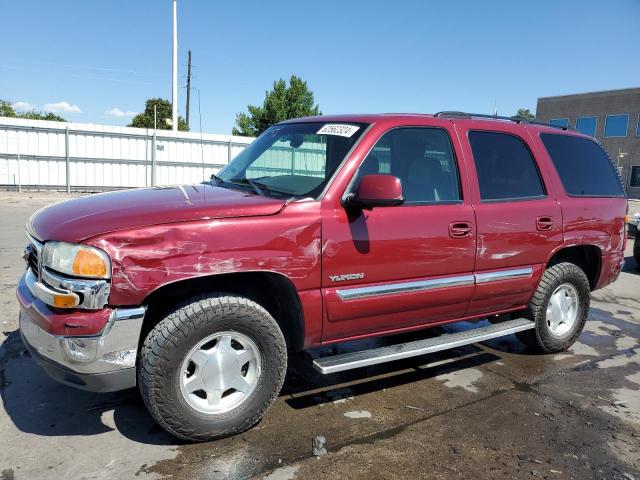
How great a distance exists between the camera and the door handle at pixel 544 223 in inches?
161

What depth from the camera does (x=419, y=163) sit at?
3.67m

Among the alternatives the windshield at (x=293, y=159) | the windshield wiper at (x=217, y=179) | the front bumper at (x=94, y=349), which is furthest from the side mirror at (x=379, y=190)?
the front bumper at (x=94, y=349)

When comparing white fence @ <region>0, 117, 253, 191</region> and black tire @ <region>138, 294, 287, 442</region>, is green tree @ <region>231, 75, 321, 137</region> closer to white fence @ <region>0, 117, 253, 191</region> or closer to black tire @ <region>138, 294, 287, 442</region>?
white fence @ <region>0, 117, 253, 191</region>

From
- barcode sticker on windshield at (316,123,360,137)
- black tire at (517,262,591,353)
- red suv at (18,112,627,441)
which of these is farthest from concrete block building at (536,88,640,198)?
barcode sticker on windshield at (316,123,360,137)

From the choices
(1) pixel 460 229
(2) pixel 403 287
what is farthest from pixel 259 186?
(1) pixel 460 229

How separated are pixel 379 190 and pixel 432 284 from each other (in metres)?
0.93

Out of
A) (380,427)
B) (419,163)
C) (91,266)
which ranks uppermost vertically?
(419,163)

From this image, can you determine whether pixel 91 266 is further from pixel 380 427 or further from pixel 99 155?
pixel 99 155

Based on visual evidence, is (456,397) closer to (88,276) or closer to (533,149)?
(533,149)

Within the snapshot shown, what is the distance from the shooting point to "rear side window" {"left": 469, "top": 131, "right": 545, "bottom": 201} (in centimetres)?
389

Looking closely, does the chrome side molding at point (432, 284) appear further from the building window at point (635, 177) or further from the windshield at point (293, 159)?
the building window at point (635, 177)

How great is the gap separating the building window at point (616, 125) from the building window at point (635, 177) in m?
2.75

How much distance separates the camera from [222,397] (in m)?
3.03

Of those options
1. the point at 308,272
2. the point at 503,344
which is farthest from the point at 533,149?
the point at 308,272
